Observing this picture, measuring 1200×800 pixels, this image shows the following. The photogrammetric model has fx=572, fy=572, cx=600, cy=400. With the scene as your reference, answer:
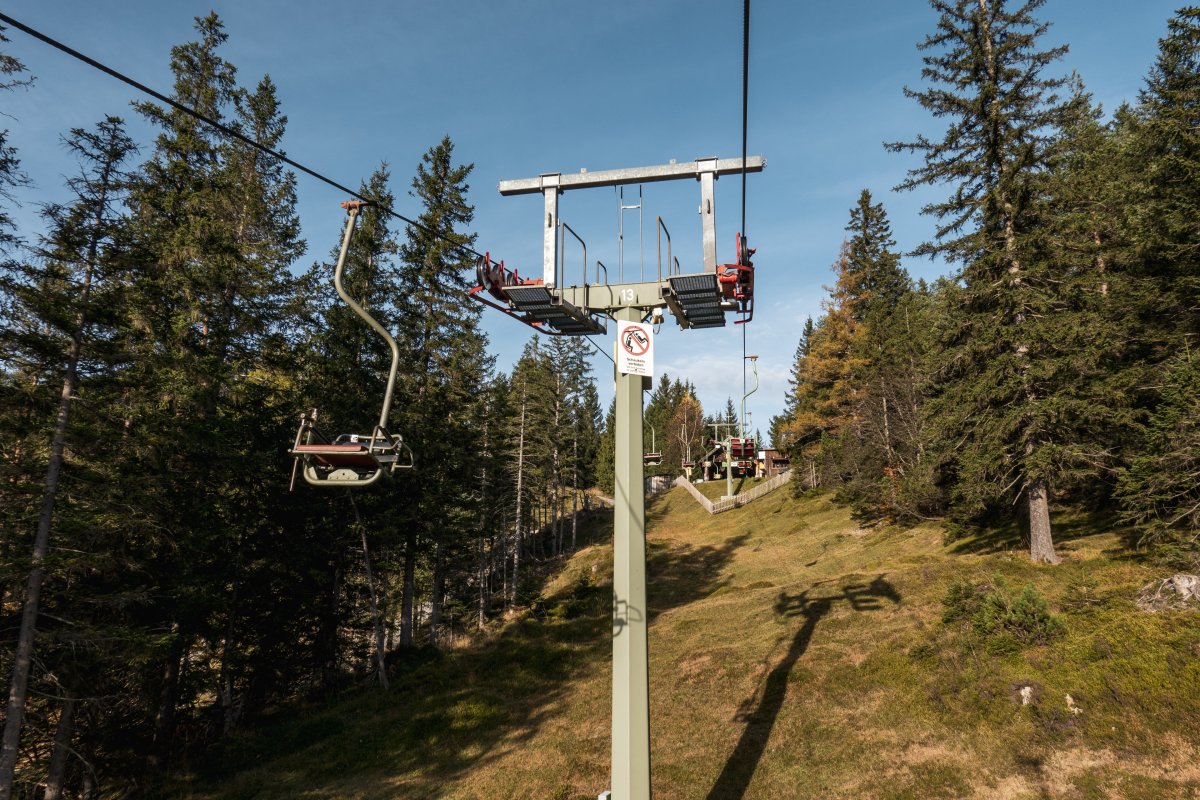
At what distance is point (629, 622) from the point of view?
670cm

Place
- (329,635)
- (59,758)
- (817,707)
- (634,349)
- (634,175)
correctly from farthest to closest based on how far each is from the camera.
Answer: (329,635), (59,758), (817,707), (634,175), (634,349)

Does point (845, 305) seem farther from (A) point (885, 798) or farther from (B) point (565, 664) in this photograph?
(A) point (885, 798)

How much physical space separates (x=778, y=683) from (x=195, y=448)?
17027 millimetres

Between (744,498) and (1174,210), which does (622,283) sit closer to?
(1174,210)

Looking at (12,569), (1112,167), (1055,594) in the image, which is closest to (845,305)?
(1112,167)

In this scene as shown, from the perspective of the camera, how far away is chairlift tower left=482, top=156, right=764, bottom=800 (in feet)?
21.6

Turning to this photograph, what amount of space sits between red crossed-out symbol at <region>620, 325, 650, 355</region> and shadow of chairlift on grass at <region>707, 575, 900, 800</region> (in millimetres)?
8000

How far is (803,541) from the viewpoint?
111 feet

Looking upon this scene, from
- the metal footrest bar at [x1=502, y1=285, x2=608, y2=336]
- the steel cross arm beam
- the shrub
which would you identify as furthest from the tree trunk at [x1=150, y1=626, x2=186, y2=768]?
the shrub

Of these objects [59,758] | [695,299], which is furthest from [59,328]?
[695,299]

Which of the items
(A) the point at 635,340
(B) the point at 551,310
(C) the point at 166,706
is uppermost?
(B) the point at 551,310

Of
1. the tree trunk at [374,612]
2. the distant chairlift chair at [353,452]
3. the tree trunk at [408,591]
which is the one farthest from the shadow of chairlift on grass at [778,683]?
the tree trunk at [408,591]

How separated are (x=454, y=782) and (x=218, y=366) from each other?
1373cm

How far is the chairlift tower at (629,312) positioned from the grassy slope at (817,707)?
495cm
